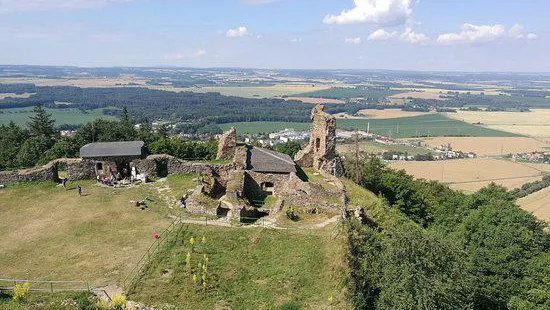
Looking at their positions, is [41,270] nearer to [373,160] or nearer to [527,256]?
[527,256]

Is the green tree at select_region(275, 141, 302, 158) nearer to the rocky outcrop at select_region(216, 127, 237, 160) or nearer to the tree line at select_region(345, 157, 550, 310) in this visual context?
the tree line at select_region(345, 157, 550, 310)

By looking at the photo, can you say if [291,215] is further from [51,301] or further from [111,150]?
[111,150]

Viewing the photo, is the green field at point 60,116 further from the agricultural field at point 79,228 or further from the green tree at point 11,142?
the agricultural field at point 79,228

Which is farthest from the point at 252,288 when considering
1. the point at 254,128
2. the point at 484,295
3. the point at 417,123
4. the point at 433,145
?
the point at 417,123

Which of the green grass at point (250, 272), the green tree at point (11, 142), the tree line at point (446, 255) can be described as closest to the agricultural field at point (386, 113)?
the tree line at point (446, 255)

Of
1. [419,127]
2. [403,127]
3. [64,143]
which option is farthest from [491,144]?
[64,143]

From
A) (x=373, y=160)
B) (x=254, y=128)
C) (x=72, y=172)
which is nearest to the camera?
(x=72, y=172)
